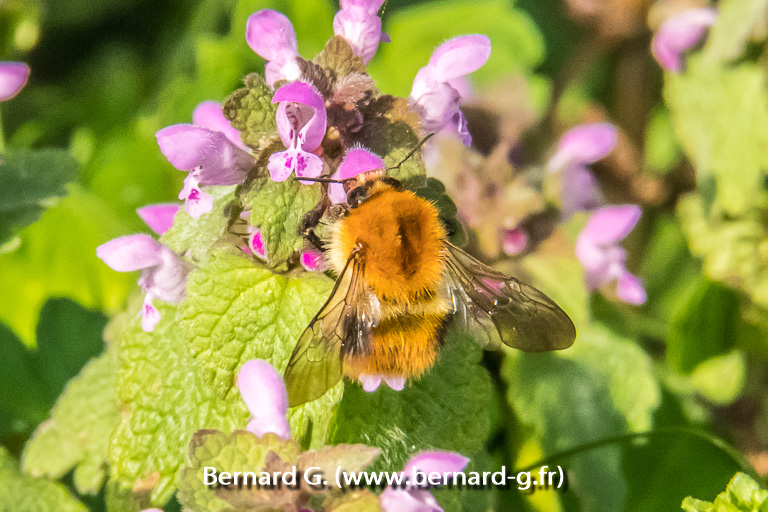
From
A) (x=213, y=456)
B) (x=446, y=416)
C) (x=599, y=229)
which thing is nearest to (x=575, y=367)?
(x=599, y=229)

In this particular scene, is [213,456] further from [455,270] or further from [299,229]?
[455,270]

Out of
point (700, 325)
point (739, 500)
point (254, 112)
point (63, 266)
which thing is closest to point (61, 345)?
point (63, 266)

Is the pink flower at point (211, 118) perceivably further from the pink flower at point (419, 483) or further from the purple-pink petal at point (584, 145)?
the purple-pink petal at point (584, 145)

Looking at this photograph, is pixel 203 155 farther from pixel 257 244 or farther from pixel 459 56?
pixel 459 56


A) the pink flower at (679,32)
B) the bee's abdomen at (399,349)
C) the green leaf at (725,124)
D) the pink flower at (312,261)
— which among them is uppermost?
the pink flower at (679,32)

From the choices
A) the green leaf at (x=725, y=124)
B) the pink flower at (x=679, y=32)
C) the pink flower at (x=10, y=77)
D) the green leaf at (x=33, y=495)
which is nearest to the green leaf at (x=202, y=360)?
the green leaf at (x=33, y=495)

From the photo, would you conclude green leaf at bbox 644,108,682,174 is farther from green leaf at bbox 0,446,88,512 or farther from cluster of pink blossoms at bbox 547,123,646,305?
green leaf at bbox 0,446,88,512
